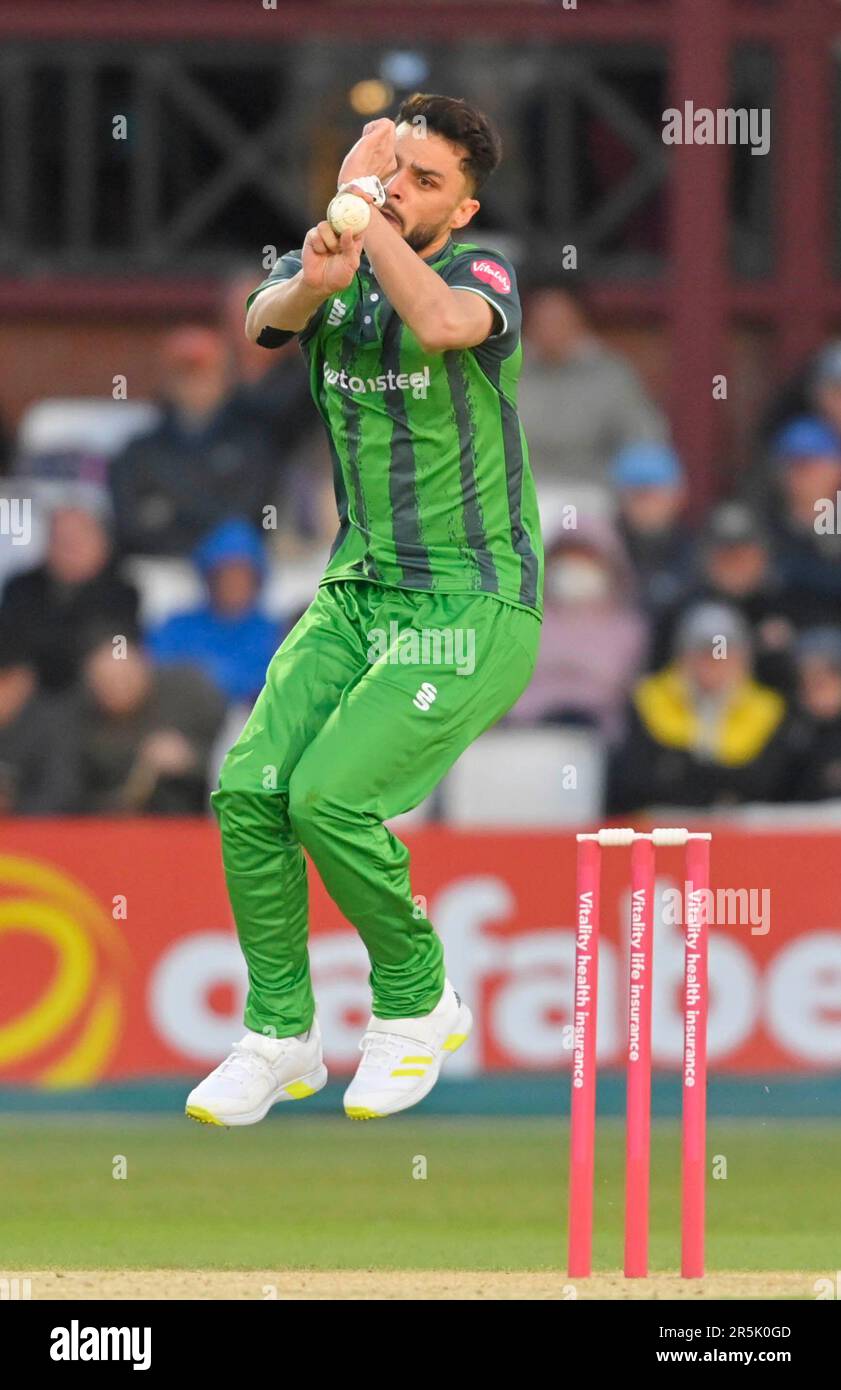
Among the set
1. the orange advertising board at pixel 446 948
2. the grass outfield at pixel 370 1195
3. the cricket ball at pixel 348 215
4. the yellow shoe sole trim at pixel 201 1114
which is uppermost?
the cricket ball at pixel 348 215

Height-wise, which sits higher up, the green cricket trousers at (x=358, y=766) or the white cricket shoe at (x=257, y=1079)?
the green cricket trousers at (x=358, y=766)

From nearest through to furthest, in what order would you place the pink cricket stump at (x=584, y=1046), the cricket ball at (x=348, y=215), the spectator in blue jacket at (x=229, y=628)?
the cricket ball at (x=348, y=215)
the pink cricket stump at (x=584, y=1046)
the spectator in blue jacket at (x=229, y=628)

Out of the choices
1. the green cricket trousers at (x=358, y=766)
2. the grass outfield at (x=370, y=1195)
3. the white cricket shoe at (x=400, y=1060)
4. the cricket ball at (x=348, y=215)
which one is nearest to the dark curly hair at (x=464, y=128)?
the cricket ball at (x=348, y=215)

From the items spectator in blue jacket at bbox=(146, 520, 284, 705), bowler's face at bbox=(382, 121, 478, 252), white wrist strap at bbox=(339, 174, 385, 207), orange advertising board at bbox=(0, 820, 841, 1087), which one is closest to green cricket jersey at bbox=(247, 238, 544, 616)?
bowler's face at bbox=(382, 121, 478, 252)

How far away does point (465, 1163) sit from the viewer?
9328mm

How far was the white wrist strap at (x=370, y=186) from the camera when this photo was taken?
20.4 ft

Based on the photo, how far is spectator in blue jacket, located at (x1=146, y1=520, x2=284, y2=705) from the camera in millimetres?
11555

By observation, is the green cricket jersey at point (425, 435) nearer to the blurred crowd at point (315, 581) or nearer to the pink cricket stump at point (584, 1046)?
the pink cricket stump at point (584, 1046)

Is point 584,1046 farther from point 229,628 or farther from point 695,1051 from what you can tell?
point 229,628

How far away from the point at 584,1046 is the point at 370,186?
7.07ft

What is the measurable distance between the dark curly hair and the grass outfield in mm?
2799

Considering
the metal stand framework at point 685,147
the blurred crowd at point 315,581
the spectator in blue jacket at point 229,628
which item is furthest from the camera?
the metal stand framework at point 685,147

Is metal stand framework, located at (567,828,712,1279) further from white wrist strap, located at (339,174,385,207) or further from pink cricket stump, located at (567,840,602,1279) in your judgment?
white wrist strap, located at (339,174,385,207)

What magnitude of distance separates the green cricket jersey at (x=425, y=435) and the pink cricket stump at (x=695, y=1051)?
85cm
